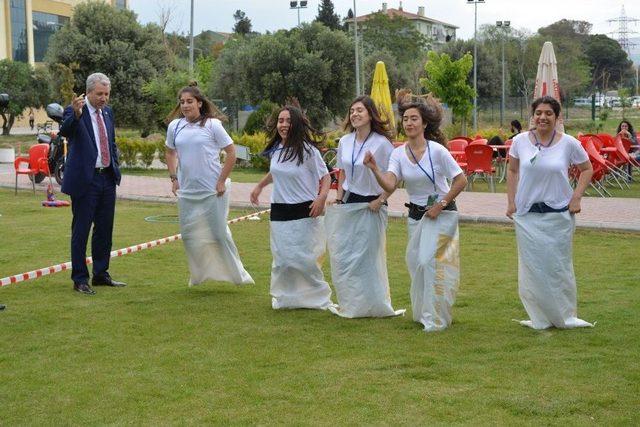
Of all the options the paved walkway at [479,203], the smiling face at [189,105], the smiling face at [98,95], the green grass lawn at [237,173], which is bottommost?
the paved walkway at [479,203]

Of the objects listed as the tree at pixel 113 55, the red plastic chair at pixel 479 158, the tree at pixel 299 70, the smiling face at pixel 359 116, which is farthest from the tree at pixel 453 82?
the smiling face at pixel 359 116

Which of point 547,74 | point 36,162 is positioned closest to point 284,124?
point 547,74

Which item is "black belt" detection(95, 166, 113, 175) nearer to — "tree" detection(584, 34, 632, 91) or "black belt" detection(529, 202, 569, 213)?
"black belt" detection(529, 202, 569, 213)

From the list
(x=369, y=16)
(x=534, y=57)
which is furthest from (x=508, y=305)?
(x=369, y=16)

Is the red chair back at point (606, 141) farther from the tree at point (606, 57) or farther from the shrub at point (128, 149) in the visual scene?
the tree at point (606, 57)

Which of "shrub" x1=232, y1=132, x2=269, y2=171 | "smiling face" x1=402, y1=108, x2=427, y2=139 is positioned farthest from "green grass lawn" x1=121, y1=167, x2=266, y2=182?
"smiling face" x1=402, y1=108, x2=427, y2=139

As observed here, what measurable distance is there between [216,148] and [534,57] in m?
65.2

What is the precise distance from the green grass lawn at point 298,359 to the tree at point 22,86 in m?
52.4

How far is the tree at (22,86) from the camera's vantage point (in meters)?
59.2

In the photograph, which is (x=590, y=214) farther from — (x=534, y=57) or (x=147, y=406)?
(x=534, y=57)

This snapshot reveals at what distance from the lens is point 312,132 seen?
25.1 feet

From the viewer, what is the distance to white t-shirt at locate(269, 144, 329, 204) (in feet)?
24.8

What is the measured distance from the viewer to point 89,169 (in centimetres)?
838

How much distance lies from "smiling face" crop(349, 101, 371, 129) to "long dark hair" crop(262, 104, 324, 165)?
461mm
